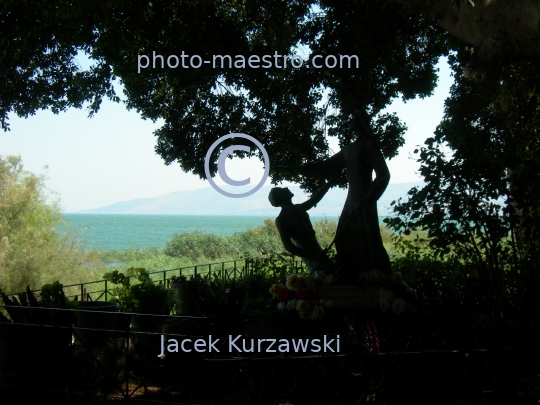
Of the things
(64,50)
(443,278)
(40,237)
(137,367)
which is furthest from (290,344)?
(40,237)

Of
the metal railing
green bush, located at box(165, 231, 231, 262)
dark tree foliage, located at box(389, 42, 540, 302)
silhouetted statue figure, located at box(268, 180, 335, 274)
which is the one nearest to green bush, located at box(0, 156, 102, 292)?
the metal railing

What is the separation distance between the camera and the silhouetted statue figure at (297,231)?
17.8 ft

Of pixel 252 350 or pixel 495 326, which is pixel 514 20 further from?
pixel 252 350

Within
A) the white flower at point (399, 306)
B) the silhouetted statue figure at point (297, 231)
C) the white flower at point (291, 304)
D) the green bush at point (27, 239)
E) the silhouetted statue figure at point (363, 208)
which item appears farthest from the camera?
the green bush at point (27, 239)

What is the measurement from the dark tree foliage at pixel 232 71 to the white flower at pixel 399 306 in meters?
4.17

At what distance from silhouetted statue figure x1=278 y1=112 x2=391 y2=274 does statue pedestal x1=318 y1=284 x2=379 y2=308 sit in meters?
0.28

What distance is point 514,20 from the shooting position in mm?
4762

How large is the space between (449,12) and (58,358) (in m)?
5.07

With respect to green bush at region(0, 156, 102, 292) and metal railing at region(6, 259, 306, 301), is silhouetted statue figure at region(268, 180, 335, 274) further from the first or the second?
green bush at region(0, 156, 102, 292)

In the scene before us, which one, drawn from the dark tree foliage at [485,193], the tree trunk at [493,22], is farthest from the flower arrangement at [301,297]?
the tree trunk at [493,22]

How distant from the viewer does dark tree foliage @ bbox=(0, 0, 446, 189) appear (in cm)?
804

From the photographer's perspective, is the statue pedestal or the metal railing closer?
the statue pedestal

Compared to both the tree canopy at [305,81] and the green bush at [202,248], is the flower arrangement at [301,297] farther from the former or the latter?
the green bush at [202,248]

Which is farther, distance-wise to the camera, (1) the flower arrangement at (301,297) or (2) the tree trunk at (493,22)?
(1) the flower arrangement at (301,297)
